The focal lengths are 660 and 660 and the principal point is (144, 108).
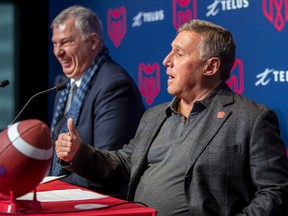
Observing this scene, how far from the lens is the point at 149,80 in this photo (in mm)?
4109

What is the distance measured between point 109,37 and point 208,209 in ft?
8.16

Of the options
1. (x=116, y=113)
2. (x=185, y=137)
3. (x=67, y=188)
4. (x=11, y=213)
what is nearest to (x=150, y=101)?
(x=116, y=113)

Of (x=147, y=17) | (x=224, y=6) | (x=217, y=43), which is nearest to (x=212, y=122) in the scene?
(x=217, y=43)

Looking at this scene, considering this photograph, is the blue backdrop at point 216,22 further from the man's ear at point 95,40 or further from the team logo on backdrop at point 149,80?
the man's ear at point 95,40

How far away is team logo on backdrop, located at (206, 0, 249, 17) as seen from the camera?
130 inches

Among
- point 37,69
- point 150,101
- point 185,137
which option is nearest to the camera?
point 185,137

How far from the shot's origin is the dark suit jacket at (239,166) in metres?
2.22

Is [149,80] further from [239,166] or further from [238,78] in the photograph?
[239,166]

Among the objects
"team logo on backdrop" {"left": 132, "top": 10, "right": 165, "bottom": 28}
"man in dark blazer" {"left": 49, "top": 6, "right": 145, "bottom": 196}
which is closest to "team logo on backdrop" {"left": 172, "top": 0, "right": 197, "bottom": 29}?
"team logo on backdrop" {"left": 132, "top": 10, "right": 165, "bottom": 28}

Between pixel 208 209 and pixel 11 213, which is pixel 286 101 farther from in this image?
pixel 11 213

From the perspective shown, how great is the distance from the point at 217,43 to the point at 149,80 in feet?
5.39

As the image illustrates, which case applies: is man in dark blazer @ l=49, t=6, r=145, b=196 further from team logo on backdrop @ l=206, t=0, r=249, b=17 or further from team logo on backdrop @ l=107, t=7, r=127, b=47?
team logo on backdrop @ l=107, t=7, r=127, b=47

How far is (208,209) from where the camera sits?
227cm

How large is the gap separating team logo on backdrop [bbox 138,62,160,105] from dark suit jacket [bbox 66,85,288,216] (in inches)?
65.8
